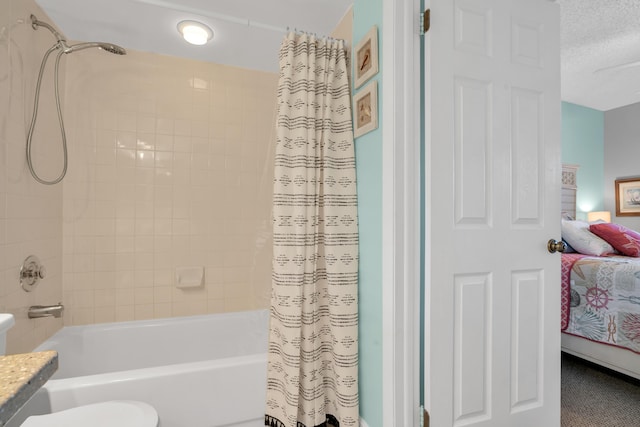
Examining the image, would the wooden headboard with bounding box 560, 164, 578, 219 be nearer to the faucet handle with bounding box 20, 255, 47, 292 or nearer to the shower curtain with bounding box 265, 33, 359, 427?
the shower curtain with bounding box 265, 33, 359, 427

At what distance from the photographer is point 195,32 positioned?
5.98ft

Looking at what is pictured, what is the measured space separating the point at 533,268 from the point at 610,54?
2.91 m

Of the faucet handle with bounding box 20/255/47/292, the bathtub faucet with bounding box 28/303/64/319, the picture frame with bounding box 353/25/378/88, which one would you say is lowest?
the bathtub faucet with bounding box 28/303/64/319

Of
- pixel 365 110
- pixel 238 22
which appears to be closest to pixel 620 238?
pixel 365 110

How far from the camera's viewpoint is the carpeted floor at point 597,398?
1.63 metres

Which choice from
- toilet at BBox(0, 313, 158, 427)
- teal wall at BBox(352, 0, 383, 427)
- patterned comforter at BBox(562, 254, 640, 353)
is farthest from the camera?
patterned comforter at BBox(562, 254, 640, 353)

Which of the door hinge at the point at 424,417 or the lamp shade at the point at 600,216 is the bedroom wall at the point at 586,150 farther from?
the door hinge at the point at 424,417

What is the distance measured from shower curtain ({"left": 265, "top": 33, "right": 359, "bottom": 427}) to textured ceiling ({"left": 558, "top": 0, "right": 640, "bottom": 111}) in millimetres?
2088

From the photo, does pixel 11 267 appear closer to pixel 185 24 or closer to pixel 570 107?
pixel 185 24

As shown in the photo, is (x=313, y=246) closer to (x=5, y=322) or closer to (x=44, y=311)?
(x=5, y=322)

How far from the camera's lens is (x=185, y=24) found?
177cm

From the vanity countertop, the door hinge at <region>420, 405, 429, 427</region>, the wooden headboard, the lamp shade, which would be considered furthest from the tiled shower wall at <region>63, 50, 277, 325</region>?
the lamp shade

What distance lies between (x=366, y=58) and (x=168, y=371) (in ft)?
A: 5.32

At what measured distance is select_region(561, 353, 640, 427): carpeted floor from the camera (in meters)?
1.63
